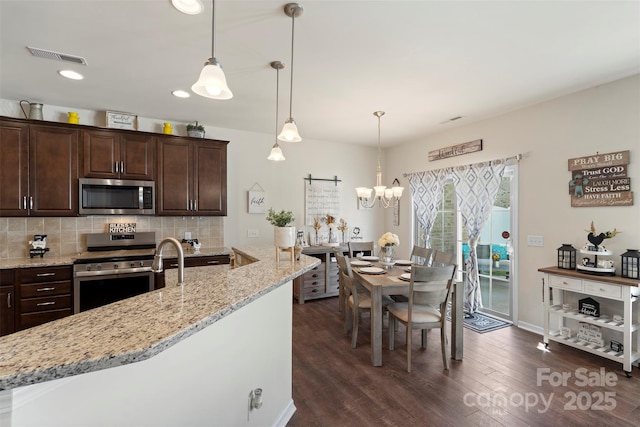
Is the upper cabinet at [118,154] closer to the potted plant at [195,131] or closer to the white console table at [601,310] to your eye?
the potted plant at [195,131]

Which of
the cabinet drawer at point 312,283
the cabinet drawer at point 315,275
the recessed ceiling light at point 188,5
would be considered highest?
the recessed ceiling light at point 188,5

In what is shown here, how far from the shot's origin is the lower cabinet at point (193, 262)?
3.53 m

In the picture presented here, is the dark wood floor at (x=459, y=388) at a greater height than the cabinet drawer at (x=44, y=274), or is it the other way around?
the cabinet drawer at (x=44, y=274)

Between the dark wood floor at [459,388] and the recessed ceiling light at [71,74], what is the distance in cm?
333

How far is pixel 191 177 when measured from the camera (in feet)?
12.9

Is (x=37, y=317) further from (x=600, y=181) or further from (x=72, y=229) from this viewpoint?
(x=600, y=181)

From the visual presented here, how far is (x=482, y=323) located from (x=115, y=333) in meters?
4.00

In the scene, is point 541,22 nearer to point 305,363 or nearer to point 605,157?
point 605,157

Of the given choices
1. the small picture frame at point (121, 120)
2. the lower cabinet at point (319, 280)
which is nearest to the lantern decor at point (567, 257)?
the lower cabinet at point (319, 280)

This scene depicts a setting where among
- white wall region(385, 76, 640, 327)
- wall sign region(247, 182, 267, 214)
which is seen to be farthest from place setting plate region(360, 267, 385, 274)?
wall sign region(247, 182, 267, 214)

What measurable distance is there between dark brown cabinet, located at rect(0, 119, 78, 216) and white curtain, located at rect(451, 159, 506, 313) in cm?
490

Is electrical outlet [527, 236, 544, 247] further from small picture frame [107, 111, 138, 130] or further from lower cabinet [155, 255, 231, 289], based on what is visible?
small picture frame [107, 111, 138, 130]

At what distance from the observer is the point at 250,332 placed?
5.18 feet

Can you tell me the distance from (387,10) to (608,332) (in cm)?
357
